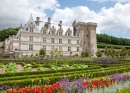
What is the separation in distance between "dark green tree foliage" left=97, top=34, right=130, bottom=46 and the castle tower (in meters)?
26.1

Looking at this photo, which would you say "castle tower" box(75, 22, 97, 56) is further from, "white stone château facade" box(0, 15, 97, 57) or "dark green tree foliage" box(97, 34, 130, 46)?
"dark green tree foliage" box(97, 34, 130, 46)

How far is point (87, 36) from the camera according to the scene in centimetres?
5291

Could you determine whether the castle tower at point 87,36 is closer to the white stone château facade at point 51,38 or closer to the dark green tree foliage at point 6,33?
the white stone château facade at point 51,38

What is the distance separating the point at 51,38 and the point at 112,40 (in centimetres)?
4263

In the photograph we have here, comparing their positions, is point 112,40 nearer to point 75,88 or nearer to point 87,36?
point 87,36

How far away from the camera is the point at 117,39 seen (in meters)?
80.0

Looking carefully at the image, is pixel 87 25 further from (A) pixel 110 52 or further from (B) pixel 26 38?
(B) pixel 26 38

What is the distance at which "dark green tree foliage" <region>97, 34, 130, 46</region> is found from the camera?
256 ft

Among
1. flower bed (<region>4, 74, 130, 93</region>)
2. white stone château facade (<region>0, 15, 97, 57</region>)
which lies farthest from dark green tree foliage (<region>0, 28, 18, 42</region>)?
flower bed (<region>4, 74, 130, 93</region>)

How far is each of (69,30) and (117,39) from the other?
127 feet

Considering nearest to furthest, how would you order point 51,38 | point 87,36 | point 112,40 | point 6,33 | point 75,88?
point 75,88 → point 51,38 → point 87,36 → point 6,33 → point 112,40

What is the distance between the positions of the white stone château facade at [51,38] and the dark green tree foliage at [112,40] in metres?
26.1

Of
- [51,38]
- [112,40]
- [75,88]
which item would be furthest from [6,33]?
[75,88]

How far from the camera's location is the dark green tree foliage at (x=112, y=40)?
7812 cm
